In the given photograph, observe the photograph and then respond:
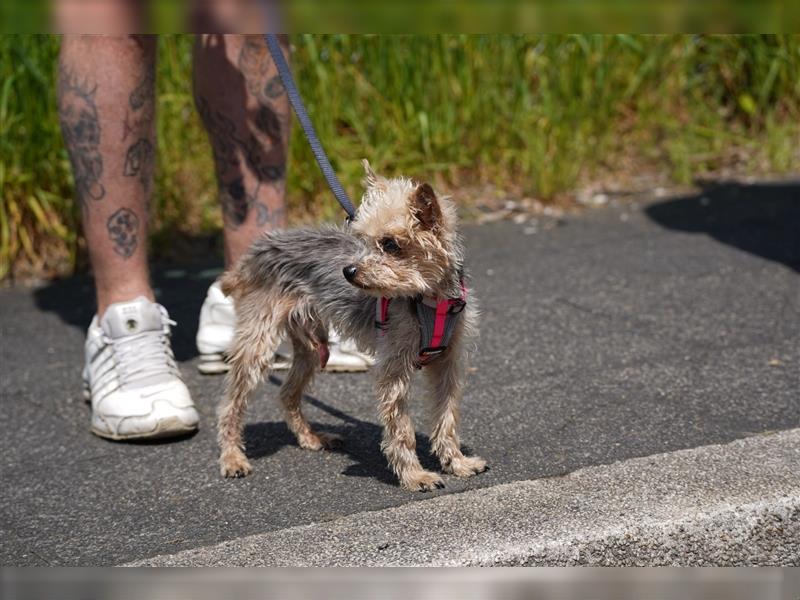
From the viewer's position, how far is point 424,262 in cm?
344

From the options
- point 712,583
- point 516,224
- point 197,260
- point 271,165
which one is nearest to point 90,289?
point 197,260

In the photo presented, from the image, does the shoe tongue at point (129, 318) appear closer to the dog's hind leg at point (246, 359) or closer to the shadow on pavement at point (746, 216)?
the dog's hind leg at point (246, 359)

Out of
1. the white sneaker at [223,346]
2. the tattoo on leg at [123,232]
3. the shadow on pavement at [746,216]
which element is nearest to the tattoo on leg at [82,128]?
the tattoo on leg at [123,232]

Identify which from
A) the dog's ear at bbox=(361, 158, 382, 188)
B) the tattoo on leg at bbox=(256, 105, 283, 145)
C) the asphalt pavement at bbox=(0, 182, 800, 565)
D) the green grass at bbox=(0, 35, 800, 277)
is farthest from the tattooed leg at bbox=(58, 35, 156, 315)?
the green grass at bbox=(0, 35, 800, 277)

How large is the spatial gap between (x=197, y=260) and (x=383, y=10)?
5048 mm

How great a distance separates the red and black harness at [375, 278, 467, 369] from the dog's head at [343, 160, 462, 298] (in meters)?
0.06

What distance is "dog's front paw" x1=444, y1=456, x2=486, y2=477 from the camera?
3.67 m

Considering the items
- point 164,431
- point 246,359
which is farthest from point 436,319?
point 164,431

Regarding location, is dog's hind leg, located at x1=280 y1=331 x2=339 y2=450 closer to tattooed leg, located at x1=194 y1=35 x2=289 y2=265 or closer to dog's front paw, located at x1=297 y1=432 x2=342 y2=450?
dog's front paw, located at x1=297 y1=432 x2=342 y2=450

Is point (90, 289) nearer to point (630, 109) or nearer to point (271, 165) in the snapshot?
point (271, 165)

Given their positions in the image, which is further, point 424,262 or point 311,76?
point 311,76

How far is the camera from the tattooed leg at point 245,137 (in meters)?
4.71

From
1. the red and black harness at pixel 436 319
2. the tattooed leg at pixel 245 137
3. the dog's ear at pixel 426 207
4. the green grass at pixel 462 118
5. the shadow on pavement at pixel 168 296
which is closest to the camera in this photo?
the dog's ear at pixel 426 207

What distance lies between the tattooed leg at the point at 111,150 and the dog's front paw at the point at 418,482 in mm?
1457
